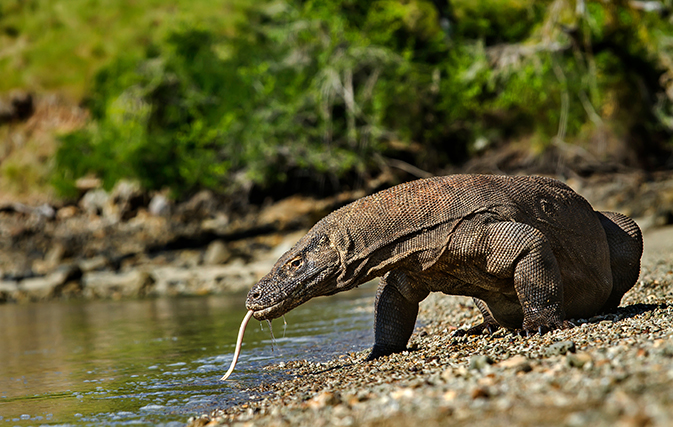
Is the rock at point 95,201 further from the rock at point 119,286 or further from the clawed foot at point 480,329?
the clawed foot at point 480,329

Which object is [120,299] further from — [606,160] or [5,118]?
[5,118]

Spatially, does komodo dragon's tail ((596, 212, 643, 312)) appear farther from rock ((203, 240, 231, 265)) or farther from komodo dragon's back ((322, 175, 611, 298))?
rock ((203, 240, 231, 265))

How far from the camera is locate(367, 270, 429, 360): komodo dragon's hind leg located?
5.88m

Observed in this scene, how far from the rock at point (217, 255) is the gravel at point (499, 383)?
1510cm

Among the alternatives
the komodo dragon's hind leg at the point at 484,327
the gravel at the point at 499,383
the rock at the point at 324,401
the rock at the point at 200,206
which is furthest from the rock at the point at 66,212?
the rock at the point at 324,401

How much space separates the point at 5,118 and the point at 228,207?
749 inches

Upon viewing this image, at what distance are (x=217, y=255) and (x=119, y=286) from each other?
128 inches

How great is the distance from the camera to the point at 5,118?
38156 mm

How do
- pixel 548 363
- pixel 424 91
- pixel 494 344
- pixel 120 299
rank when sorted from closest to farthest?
pixel 548 363 → pixel 494 344 → pixel 120 299 → pixel 424 91

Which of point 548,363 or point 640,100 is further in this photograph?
point 640,100

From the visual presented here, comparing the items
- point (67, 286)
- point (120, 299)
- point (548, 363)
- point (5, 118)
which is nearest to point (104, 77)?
point (5, 118)

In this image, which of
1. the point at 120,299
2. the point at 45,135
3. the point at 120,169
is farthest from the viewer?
the point at 45,135

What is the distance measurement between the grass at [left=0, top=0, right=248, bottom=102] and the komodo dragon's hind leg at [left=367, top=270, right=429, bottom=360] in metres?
28.3

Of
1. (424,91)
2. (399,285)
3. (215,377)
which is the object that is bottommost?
(215,377)
